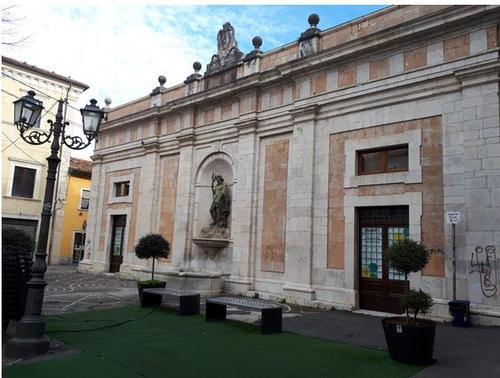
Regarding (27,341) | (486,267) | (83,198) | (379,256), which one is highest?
(83,198)

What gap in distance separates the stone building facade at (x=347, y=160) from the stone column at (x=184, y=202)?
6 centimetres

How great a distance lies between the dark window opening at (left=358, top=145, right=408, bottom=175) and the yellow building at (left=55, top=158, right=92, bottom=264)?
2204 cm

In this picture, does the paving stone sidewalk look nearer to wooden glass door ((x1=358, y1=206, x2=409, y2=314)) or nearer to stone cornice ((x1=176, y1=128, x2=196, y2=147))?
wooden glass door ((x1=358, y1=206, x2=409, y2=314))

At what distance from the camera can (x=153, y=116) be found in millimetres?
18312

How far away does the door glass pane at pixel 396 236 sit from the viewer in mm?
10474

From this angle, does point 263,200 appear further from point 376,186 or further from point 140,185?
point 140,185

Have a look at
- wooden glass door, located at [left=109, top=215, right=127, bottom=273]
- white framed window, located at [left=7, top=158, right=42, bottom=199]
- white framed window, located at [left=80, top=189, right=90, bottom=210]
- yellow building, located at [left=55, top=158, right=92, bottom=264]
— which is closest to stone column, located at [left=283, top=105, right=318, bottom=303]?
wooden glass door, located at [left=109, top=215, right=127, bottom=273]

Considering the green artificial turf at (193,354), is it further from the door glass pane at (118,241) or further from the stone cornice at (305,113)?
the door glass pane at (118,241)

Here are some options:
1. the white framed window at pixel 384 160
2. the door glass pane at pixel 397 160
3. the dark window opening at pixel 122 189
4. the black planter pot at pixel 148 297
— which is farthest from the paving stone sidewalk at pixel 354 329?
the dark window opening at pixel 122 189

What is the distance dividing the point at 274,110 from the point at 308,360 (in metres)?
9.17

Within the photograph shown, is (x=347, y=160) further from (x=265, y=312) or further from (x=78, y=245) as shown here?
(x=78, y=245)

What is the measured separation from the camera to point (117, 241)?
777 inches

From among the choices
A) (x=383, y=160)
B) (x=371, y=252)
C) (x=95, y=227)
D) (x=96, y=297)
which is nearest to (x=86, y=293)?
(x=96, y=297)

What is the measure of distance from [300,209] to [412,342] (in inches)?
264
